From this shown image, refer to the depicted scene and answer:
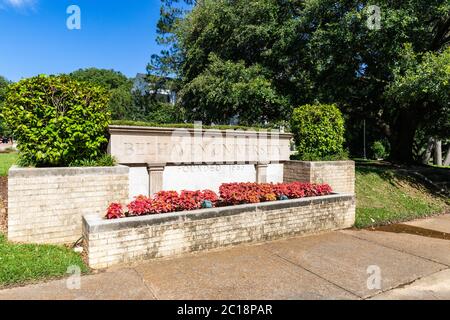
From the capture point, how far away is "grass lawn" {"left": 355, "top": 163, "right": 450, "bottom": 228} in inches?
361

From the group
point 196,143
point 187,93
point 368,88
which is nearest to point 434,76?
point 368,88

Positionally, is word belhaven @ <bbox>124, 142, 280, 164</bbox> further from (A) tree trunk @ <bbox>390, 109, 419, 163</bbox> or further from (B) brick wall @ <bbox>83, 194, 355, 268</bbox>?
(A) tree trunk @ <bbox>390, 109, 419, 163</bbox>

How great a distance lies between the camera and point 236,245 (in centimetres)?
629

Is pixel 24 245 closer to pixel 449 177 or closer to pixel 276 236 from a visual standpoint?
pixel 276 236

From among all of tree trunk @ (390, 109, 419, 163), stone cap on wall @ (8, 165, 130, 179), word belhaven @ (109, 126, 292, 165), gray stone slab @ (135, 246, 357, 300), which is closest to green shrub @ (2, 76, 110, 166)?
stone cap on wall @ (8, 165, 130, 179)

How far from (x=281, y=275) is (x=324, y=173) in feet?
17.5

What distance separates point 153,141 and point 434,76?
898 centimetres

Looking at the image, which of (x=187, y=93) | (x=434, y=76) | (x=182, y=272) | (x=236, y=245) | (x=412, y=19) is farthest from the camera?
(x=187, y=93)

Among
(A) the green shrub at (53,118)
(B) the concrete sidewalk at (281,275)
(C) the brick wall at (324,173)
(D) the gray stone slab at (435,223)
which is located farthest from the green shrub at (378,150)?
(A) the green shrub at (53,118)

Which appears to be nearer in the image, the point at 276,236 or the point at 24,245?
the point at 24,245

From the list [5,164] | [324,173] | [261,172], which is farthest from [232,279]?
[5,164]

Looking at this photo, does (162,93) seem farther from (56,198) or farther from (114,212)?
(114,212)

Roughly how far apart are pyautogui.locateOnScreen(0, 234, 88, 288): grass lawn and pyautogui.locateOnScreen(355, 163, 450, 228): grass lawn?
22.3 ft

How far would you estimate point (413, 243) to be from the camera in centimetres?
689
